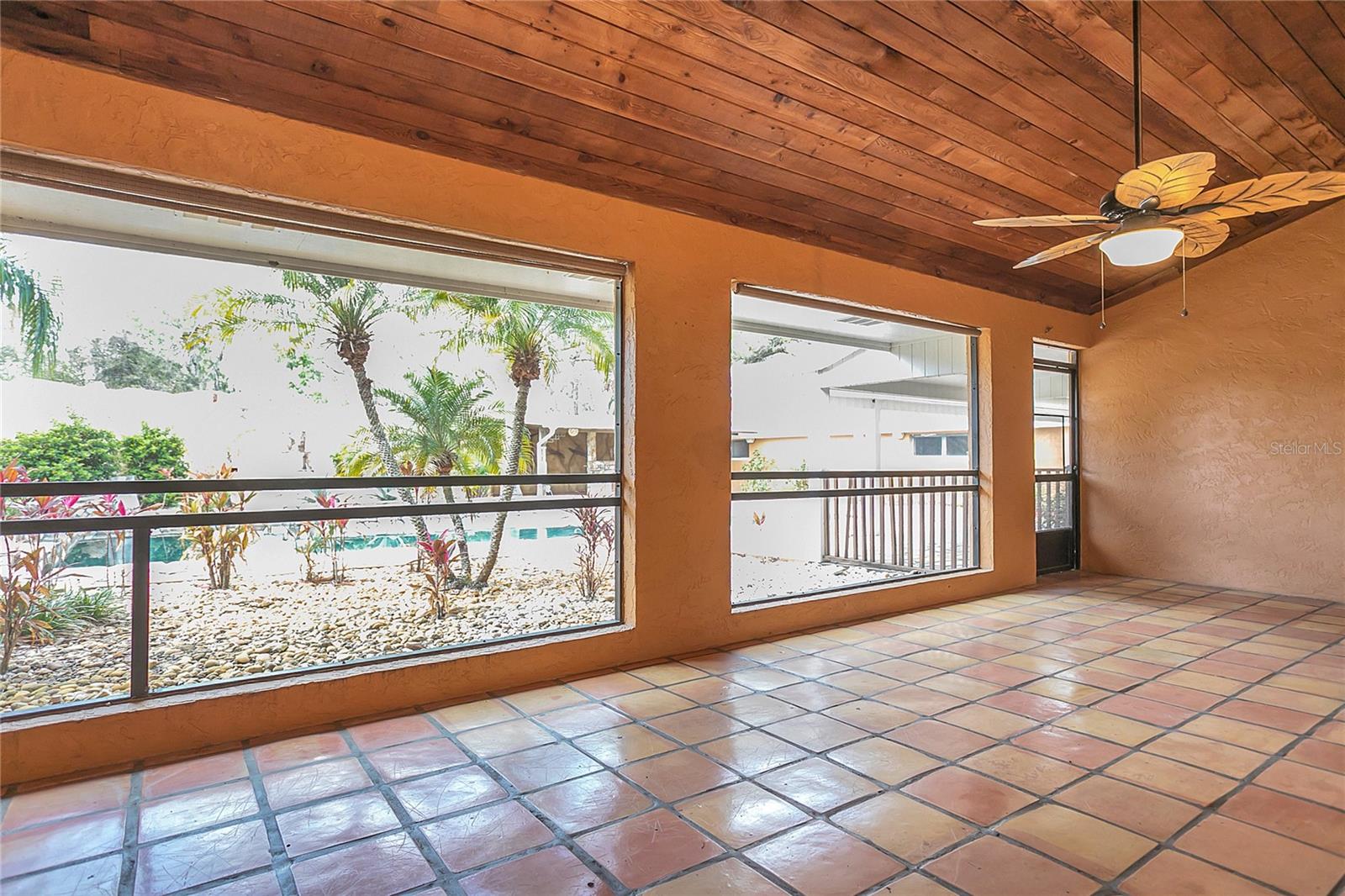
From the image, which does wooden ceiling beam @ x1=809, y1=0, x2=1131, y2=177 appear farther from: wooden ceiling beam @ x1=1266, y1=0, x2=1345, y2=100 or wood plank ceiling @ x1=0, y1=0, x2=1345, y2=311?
wooden ceiling beam @ x1=1266, y1=0, x2=1345, y2=100

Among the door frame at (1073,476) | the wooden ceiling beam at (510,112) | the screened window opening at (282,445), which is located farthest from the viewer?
the door frame at (1073,476)

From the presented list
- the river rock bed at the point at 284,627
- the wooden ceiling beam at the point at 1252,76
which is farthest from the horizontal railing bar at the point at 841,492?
the wooden ceiling beam at the point at 1252,76

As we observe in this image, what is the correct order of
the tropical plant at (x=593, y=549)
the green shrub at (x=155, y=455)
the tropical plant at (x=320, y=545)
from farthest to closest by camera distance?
the tropical plant at (x=593, y=549), the tropical plant at (x=320, y=545), the green shrub at (x=155, y=455)

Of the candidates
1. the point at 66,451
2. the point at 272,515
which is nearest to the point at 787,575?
the point at 272,515

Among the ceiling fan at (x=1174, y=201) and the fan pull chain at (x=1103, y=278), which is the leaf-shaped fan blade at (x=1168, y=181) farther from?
the fan pull chain at (x=1103, y=278)

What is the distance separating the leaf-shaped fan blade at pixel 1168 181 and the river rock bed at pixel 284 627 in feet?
10.2

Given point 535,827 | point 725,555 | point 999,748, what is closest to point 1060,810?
point 999,748

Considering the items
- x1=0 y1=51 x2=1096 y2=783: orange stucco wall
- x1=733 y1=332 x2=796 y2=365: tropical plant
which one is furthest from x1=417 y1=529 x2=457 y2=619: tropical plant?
x1=733 y1=332 x2=796 y2=365: tropical plant

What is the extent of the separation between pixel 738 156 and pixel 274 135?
2.08m

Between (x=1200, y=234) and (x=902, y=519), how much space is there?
3692 millimetres

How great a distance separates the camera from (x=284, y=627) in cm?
401

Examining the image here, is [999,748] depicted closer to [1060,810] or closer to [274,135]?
[1060,810]

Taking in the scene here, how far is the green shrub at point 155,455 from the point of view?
3.28 m

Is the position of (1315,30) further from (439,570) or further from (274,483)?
(439,570)
